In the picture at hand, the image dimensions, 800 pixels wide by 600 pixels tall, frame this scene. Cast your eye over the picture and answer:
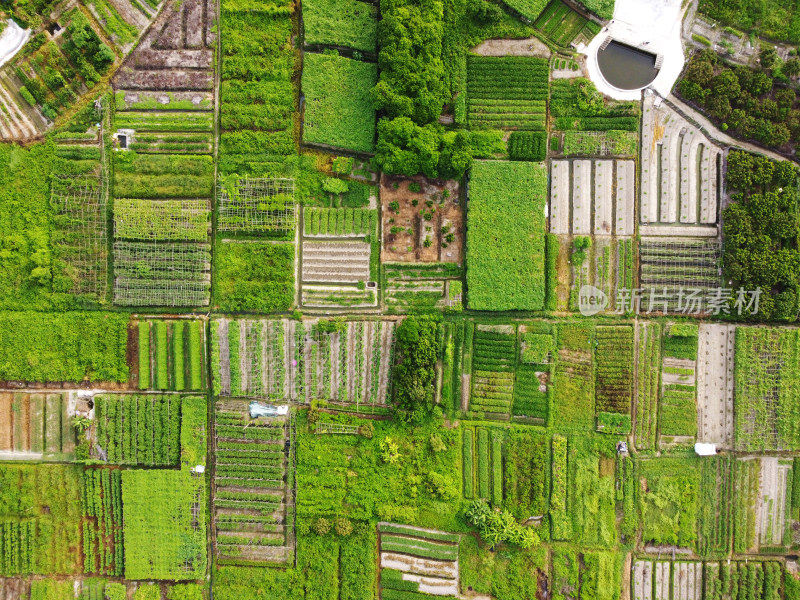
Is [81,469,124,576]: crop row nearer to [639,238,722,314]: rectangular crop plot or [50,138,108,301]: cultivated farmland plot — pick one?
[50,138,108,301]: cultivated farmland plot

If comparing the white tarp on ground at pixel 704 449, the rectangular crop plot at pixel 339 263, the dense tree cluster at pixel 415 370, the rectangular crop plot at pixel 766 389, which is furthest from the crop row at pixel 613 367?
the rectangular crop plot at pixel 339 263

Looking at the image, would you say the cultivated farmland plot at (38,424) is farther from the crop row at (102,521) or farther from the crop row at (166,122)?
the crop row at (166,122)

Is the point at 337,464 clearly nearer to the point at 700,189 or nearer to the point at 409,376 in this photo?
the point at 409,376

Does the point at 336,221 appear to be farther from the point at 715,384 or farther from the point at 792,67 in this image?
the point at 792,67

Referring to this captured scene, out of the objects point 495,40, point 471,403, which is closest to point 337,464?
point 471,403

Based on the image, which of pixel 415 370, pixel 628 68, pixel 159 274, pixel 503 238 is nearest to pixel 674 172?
pixel 628 68

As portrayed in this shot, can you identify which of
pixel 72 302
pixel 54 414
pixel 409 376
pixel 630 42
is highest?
pixel 630 42

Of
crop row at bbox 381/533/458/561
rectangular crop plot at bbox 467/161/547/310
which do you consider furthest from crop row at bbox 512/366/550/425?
crop row at bbox 381/533/458/561

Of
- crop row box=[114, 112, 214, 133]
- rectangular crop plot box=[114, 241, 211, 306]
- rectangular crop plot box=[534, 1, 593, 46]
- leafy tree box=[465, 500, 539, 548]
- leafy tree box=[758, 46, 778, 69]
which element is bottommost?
leafy tree box=[465, 500, 539, 548]
